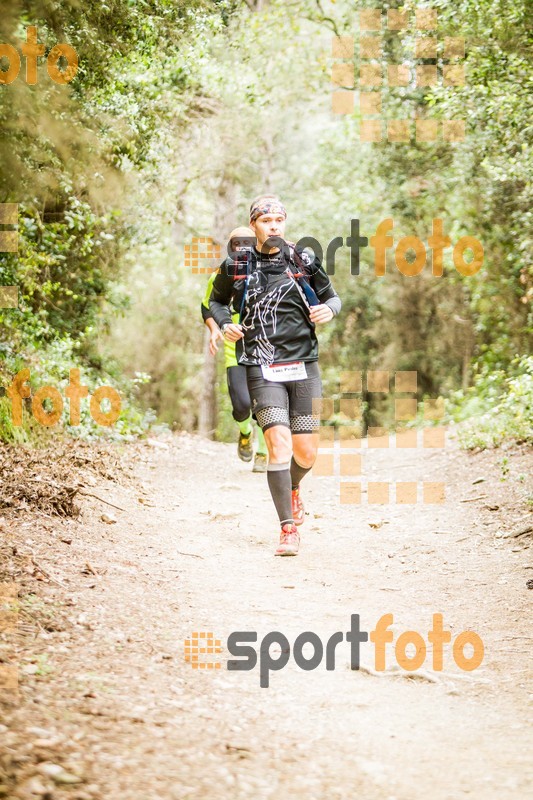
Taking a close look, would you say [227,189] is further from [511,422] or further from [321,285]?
[321,285]

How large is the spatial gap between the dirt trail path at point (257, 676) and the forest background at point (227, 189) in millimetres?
3365

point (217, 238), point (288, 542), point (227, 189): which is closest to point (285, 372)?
point (288, 542)

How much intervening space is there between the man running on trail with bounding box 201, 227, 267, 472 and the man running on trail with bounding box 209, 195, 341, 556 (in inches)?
9.7

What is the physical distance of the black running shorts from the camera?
5.95 m

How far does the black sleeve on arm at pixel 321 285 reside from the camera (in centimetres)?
609

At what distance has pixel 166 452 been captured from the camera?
11.7 meters

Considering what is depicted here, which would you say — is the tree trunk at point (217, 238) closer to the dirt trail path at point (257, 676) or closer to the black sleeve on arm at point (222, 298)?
the dirt trail path at point (257, 676)

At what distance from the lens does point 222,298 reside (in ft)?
20.7

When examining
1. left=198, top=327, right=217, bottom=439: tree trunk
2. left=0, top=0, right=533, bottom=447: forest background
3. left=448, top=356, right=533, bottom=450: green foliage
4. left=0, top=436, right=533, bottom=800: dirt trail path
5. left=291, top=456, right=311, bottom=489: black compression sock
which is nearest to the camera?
left=0, top=436, right=533, bottom=800: dirt trail path

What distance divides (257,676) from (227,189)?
1615 cm

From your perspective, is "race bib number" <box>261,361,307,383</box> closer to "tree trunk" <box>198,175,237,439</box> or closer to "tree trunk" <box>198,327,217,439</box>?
"tree trunk" <box>198,175,237,439</box>

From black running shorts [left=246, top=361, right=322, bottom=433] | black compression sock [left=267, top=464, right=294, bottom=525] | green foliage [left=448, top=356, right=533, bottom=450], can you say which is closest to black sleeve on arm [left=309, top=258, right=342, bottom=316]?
black running shorts [left=246, top=361, right=322, bottom=433]

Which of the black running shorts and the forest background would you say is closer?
the black running shorts

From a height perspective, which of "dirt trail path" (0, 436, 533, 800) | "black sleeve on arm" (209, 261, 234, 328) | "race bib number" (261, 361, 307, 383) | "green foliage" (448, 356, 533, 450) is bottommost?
"dirt trail path" (0, 436, 533, 800)
